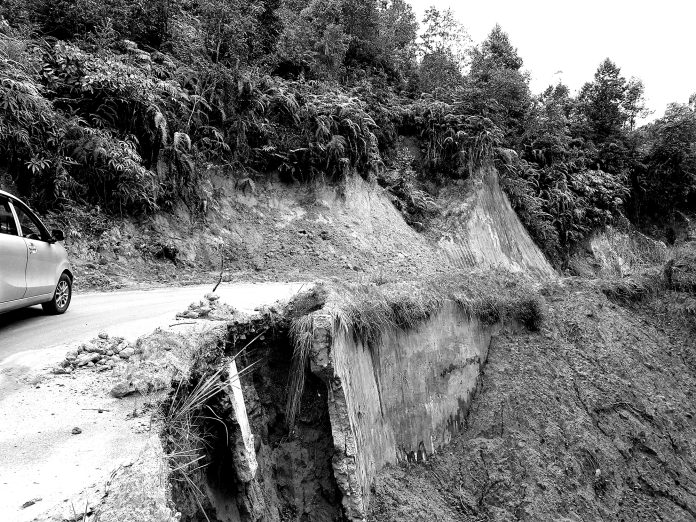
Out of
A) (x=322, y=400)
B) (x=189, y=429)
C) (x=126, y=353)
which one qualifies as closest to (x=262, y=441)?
(x=322, y=400)

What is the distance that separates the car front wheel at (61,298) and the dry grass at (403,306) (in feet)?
12.1

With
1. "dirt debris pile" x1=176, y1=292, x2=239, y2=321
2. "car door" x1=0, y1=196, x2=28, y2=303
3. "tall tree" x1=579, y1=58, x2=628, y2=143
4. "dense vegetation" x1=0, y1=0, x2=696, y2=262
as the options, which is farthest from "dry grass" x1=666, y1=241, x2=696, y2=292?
"car door" x1=0, y1=196, x2=28, y2=303

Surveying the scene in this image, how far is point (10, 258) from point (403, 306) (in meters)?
6.09

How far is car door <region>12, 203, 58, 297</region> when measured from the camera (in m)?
6.34

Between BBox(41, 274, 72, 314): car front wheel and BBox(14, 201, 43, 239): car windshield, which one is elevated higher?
BBox(14, 201, 43, 239): car windshield

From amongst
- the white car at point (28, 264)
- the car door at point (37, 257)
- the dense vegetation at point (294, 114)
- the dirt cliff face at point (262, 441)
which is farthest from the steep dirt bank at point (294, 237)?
the dirt cliff face at point (262, 441)

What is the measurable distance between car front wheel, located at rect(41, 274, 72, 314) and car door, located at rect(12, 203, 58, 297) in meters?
0.28

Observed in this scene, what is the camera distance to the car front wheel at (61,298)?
7.15 meters

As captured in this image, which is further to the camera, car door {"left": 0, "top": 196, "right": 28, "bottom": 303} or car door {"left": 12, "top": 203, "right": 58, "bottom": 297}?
car door {"left": 12, "top": 203, "right": 58, "bottom": 297}

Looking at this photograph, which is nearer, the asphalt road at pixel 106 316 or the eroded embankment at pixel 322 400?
the eroded embankment at pixel 322 400

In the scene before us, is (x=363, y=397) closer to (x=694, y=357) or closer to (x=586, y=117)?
(x=694, y=357)

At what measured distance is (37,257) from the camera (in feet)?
21.3

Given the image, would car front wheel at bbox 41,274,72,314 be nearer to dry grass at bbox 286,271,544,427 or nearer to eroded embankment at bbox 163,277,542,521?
eroded embankment at bbox 163,277,542,521

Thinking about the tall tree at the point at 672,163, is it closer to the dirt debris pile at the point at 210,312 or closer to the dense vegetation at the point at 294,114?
the dense vegetation at the point at 294,114
